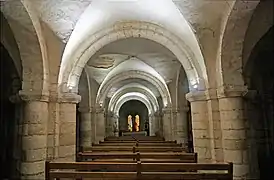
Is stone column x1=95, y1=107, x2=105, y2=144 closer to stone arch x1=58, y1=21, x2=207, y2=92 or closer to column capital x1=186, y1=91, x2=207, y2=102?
stone arch x1=58, y1=21, x2=207, y2=92

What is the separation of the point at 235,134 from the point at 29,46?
388cm

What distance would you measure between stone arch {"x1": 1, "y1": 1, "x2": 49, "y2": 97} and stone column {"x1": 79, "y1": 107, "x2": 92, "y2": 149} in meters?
5.69

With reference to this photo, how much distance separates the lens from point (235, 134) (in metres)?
4.89

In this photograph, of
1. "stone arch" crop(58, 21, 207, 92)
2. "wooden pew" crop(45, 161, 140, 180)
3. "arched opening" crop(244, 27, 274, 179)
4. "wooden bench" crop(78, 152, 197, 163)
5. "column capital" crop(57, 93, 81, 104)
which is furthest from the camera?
"stone arch" crop(58, 21, 207, 92)

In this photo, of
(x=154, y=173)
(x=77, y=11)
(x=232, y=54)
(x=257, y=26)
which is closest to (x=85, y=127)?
(x=77, y=11)

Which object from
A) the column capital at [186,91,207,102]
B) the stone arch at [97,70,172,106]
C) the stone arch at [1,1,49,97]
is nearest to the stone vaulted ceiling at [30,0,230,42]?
the stone arch at [1,1,49,97]

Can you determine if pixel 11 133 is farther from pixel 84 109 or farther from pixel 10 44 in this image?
pixel 84 109

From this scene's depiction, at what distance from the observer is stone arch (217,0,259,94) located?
4.51m

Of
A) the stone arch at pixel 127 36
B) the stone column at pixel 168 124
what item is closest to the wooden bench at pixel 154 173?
the stone arch at pixel 127 36

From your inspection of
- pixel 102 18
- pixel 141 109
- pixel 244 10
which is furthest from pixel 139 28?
pixel 141 109

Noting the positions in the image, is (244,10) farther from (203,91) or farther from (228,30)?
(203,91)

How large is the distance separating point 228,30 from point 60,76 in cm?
332

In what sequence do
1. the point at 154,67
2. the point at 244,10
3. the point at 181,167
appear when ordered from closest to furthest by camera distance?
the point at 181,167 < the point at 244,10 < the point at 154,67

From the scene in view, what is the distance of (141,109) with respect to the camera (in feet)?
92.1
